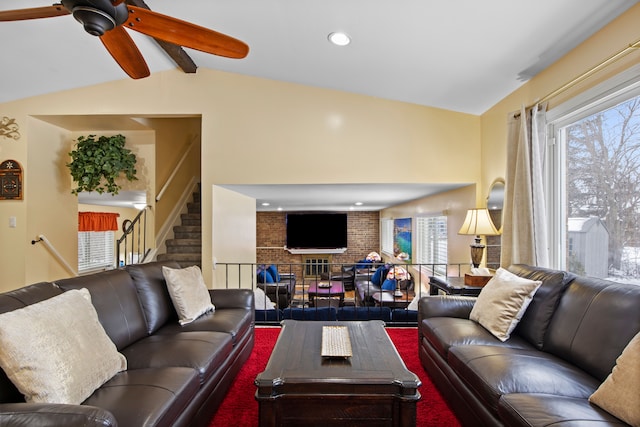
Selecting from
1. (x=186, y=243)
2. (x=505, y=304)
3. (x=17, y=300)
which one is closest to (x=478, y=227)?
(x=505, y=304)

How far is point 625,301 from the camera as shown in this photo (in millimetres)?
1639

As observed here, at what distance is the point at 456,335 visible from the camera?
2174mm

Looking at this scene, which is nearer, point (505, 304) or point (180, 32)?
point (180, 32)

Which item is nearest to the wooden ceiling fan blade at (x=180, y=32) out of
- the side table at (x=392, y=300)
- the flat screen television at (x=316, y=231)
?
the side table at (x=392, y=300)

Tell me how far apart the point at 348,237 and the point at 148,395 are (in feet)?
29.9

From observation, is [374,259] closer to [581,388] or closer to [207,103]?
[207,103]

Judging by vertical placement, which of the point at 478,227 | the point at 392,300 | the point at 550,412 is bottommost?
the point at 392,300

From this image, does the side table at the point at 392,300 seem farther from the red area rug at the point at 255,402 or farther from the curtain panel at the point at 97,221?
the curtain panel at the point at 97,221

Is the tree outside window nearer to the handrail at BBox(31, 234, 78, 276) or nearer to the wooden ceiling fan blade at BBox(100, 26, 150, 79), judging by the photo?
the wooden ceiling fan blade at BBox(100, 26, 150, 79)

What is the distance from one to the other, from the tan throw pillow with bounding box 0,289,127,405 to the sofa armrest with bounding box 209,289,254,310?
1243 millimetres

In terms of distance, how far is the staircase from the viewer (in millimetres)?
5293

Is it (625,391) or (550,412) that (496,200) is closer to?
(625,391)

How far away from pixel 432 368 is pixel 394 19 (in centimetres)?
254

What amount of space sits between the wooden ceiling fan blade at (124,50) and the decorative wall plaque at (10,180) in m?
2.92
